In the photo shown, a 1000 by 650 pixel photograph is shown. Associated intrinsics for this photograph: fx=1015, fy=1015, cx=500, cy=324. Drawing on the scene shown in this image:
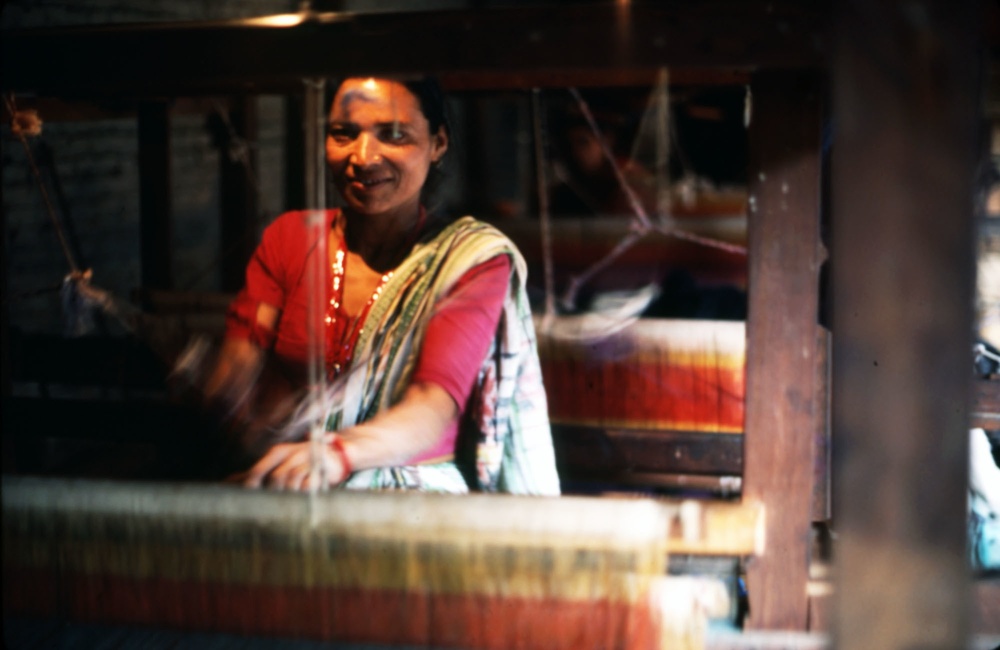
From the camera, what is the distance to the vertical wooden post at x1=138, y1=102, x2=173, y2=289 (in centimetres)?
402

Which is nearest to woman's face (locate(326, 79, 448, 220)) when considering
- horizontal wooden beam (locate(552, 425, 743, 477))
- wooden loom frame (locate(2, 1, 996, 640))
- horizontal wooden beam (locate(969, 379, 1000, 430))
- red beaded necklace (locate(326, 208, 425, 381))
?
red beaded necklace (locate(326, 208, 425, 381))

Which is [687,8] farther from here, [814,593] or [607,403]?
[607,403]

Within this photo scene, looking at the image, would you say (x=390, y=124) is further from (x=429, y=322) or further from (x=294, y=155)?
(x=294, y=155)

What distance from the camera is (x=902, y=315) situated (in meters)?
1.20

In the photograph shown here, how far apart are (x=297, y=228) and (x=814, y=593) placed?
1517mm

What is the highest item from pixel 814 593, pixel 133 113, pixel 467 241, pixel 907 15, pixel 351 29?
pixel 133 113

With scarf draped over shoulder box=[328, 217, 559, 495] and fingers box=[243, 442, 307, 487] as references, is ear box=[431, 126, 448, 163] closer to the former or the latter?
scarf draped over shoulder box=[328, 217, 559, 495]

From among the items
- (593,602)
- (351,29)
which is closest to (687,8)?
(351,29)

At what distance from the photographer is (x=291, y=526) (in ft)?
5.84

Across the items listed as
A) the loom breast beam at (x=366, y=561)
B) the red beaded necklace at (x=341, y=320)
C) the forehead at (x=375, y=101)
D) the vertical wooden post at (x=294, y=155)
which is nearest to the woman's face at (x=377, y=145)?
the forehead at (x=375, y=101)

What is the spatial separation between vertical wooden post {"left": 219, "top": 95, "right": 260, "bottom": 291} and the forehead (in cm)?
255

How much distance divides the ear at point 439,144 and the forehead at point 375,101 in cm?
12

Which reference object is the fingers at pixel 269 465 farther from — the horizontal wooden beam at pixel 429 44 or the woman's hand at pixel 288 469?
the horizontal wooden beam at pixel 429 44

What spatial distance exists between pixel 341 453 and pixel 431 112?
34.5 inches
